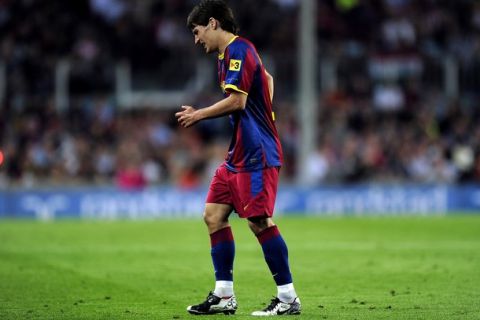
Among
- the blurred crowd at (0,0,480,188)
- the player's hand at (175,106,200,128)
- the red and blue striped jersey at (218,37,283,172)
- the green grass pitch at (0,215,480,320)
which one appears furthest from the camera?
the blurred crowd at (0,0,480,188)

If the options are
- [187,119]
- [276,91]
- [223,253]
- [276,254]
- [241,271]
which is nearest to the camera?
[187,119]

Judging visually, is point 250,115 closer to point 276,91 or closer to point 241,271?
point 241,271

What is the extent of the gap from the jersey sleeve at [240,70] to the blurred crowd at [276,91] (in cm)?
1727

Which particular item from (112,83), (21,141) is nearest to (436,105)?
(112,83)

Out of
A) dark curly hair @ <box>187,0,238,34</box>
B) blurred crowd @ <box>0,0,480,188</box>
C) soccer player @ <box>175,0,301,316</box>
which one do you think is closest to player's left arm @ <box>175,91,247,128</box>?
soccer player @ <box>175,0,301,316</box>

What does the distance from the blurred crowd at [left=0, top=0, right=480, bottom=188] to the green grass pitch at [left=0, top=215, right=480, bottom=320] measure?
18.4 feet

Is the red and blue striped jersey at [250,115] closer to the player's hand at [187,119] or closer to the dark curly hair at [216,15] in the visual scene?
the dark curly hair at [216,15]

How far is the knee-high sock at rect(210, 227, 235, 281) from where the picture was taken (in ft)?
28.4

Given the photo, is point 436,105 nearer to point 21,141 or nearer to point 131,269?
point 21,141

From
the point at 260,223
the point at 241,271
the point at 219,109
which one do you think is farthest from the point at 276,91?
the point at 219,109

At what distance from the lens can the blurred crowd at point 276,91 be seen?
26594mm

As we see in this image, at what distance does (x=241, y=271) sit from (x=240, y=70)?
464cm

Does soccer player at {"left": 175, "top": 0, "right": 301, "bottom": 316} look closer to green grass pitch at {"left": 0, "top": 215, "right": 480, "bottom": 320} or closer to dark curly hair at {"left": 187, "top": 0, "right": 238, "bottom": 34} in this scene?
dark curly hair at {"left": 187, "top": 0, "right": 238, "bottom": 34}

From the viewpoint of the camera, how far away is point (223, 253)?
28.3 ft
